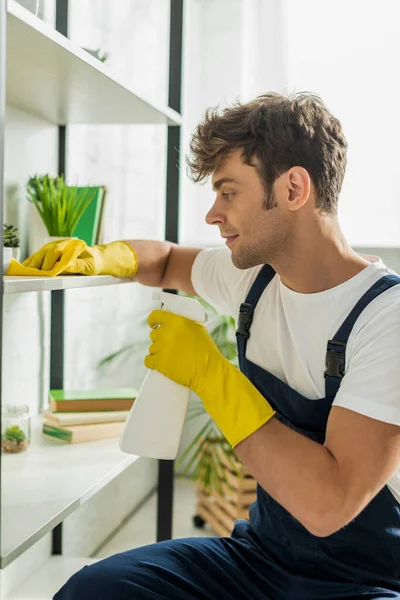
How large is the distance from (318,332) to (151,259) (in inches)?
19.5

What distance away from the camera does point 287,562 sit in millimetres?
1412

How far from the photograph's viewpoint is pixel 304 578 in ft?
4.47

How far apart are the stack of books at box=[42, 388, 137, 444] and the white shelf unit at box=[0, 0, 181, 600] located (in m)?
0.03

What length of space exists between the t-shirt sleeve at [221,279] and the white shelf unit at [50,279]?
22cm

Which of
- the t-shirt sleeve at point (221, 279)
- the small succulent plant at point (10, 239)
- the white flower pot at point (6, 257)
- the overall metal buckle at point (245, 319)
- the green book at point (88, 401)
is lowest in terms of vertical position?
the green book at point (88, 401)

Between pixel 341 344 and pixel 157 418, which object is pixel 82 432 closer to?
pixel 157 418

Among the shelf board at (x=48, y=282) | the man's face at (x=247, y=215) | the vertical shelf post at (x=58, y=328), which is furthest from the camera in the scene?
the vertical shelf post at (x=58, y=328)

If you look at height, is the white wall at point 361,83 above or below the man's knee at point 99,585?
above

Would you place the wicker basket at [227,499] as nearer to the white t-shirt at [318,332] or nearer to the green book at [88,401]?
the green book at [88,401]

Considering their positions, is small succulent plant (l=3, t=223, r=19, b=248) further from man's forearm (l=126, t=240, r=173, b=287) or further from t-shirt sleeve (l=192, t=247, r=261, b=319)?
t-shirt sleeve (l=192, t=247, r=261, b=319)

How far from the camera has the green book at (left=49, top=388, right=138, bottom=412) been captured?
1.82 metres

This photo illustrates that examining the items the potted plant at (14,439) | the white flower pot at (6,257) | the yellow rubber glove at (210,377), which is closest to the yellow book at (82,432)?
the potted plant at (14,439)

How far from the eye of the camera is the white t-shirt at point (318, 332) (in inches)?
49.3

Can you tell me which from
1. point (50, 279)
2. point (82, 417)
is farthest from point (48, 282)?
point (82, 417)
